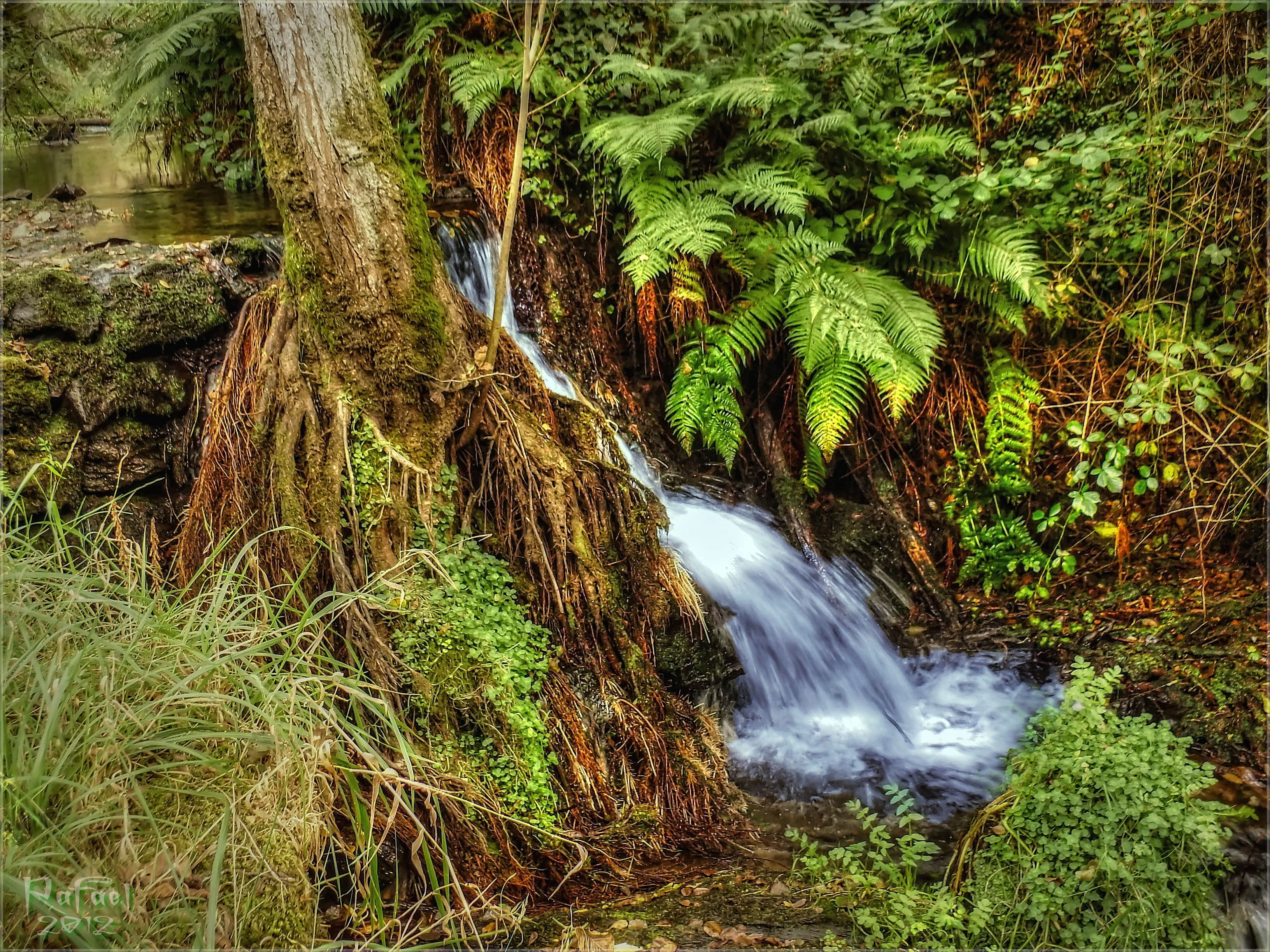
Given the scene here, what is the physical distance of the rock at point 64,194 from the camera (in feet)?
16.0

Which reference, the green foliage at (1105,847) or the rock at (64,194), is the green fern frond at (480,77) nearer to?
the rock at (64,194)

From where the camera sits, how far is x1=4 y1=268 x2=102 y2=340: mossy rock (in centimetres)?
300

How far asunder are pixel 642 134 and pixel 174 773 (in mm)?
3554

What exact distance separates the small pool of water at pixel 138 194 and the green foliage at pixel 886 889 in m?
4.22

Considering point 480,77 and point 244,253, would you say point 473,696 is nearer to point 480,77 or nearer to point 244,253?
point 244,253

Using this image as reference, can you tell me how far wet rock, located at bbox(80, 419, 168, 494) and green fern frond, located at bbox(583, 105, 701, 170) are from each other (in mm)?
2699

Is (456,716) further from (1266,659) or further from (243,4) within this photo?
(1266,659)

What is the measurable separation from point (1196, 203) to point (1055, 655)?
8.08 feet

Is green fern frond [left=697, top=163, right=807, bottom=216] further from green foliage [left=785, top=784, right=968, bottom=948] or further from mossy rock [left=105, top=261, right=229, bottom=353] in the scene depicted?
green foliage [left=785, top=784, right=968, bottom=948]

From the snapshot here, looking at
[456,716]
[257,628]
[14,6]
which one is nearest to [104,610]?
[257,628]

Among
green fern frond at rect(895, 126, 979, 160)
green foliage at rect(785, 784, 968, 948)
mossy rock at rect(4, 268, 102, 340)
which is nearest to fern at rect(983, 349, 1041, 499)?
green fern frond at rect(895, 126, 979, 160)

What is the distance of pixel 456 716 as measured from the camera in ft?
8.32

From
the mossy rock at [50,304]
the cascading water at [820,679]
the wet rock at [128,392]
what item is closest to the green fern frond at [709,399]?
the cascading water at [820,679]

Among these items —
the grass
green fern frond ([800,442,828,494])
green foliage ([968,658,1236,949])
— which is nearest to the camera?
the grass
